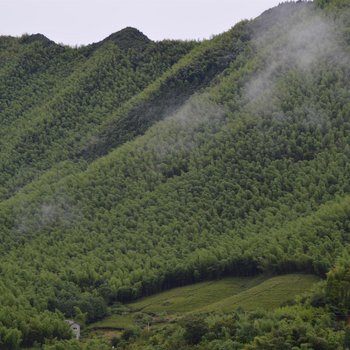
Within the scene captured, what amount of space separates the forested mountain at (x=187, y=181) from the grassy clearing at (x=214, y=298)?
1087 millimetres

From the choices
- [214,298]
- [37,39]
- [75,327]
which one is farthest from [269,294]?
[37,39]

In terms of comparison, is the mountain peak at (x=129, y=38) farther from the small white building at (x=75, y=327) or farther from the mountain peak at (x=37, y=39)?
the small white building at (x=75, y=327)

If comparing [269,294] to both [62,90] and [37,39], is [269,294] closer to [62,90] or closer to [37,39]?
[62,90]

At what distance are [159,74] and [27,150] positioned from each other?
16.8m

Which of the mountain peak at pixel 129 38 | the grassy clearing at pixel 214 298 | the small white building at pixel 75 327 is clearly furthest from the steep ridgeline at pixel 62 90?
the small white building at pixel 75 327

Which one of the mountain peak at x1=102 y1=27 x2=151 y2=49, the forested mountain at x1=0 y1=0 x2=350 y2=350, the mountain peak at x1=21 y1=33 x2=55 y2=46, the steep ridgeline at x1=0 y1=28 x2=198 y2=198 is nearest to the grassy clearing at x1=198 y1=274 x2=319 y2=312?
the forested mountain at x1=0 y1=0 x2=350 y2=350

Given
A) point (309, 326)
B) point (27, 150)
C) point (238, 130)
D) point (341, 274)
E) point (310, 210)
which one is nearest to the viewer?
point (309, 326)

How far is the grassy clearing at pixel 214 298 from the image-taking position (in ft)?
186

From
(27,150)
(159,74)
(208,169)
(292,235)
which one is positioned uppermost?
(159,74)

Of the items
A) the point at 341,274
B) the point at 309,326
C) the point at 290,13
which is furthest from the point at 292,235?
the point at 290,13

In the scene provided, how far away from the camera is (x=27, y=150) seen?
93250mm

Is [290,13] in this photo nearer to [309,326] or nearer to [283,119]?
[283,119]

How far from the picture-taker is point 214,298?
6044 cm

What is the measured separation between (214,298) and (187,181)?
15765 mm
